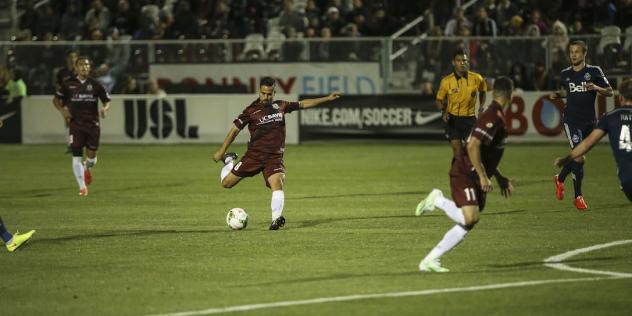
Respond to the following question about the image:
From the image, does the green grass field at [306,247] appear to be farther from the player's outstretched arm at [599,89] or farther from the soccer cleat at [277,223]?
the player's outstretched arm at [599,89]

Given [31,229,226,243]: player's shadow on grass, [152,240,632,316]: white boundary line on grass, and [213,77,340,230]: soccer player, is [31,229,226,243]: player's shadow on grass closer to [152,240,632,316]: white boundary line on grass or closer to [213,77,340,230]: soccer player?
[213,77,340,230]: soccer player

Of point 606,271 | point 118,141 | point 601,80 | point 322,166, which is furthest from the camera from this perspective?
point 118,141

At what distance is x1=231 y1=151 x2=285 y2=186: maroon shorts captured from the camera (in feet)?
48.7

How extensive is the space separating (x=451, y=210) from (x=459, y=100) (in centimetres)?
684

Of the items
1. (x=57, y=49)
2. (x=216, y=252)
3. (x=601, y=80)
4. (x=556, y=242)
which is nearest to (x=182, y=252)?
(x=216, y=252)

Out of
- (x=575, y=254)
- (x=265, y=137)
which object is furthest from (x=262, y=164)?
Result: (x=575, y=254)

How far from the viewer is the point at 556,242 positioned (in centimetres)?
1307

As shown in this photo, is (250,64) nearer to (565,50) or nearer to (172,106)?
(172,106)

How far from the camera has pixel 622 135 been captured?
11227mm

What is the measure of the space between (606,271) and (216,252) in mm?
4232

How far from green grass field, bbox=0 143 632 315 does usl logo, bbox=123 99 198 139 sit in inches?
277

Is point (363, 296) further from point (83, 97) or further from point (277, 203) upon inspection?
point (83, 97)

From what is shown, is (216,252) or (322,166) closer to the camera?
(216,252)

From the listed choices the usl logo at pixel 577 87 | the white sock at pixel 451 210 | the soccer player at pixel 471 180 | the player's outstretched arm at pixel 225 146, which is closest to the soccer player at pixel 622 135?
A: the soccer player at pixel 471 180
